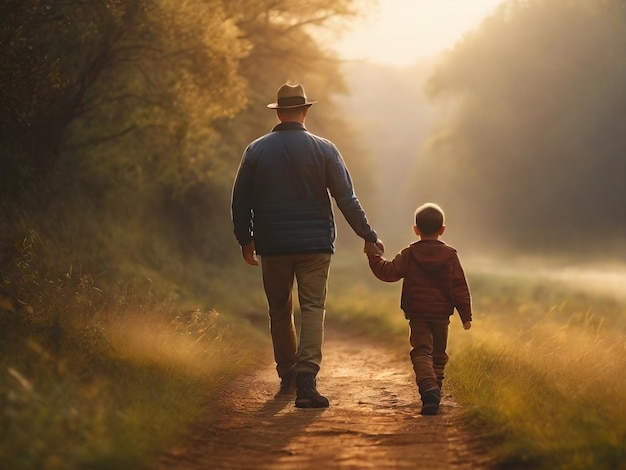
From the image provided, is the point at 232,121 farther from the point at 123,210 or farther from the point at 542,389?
the point at 542,389

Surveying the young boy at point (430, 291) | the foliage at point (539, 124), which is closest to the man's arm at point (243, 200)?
the young boy at point (430, 291)

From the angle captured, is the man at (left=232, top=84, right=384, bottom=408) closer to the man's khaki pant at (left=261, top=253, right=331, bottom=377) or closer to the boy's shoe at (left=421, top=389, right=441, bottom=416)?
the man's khaki pant at (left=261, top=253, right=331, bottom=377)

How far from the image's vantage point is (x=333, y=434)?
526 cm

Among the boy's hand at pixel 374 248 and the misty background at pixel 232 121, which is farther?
the misty background at pixel 232 121

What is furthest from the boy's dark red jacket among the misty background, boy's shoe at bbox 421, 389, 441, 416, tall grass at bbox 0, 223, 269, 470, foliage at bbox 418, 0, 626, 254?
foliage at bbox 418, 0, 626, 254

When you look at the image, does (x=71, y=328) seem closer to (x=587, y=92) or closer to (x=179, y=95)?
(x=179, y=95)

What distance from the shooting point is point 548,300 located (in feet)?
52.0

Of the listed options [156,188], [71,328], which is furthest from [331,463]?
[156,188]

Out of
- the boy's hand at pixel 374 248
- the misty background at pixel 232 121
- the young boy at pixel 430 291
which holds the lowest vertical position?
the young boy at pixel 430 291

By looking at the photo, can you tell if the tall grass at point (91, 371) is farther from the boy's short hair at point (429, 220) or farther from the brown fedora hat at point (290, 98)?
the brown fedora hat at point (290, 98)

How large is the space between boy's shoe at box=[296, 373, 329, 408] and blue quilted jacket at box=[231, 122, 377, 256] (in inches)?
41.3

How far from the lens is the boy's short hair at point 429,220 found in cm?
644

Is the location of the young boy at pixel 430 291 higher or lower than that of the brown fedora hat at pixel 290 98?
lower

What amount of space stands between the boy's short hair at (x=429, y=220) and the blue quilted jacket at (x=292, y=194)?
0.44m
